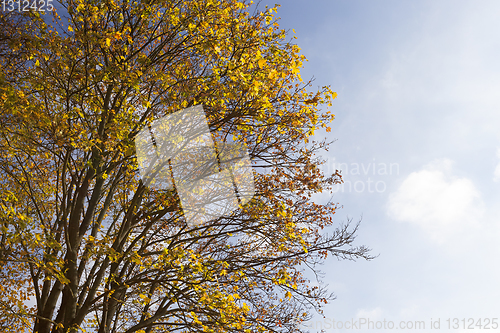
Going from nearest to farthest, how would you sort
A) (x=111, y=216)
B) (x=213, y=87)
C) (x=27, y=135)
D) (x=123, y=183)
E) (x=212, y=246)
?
1. (x=27, y=135)
2. (x=213, y=87)
3. (x=123, y=183)
4. (x=212, y=246)
5. (x=111, y=216)

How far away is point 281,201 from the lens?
26.3 feet

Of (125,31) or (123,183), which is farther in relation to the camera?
(123,183)

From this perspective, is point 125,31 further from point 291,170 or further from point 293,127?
point 291,170

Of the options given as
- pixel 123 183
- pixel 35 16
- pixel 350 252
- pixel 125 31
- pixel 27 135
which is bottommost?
pixel 350 252

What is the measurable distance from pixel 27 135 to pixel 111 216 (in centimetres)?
535

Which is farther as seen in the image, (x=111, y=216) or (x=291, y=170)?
(x=111, y=216)

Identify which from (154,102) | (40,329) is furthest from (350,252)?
(40,329)

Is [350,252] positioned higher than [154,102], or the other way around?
[154,102]

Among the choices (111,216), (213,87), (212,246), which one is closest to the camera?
(213,87)

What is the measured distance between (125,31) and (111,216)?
20.5ft

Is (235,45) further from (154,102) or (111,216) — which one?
(111,216)

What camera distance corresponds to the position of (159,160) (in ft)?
28.6

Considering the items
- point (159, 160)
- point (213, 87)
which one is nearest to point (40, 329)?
point (159, 160)

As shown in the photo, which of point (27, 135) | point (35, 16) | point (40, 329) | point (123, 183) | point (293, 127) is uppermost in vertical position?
point (35, 16)
